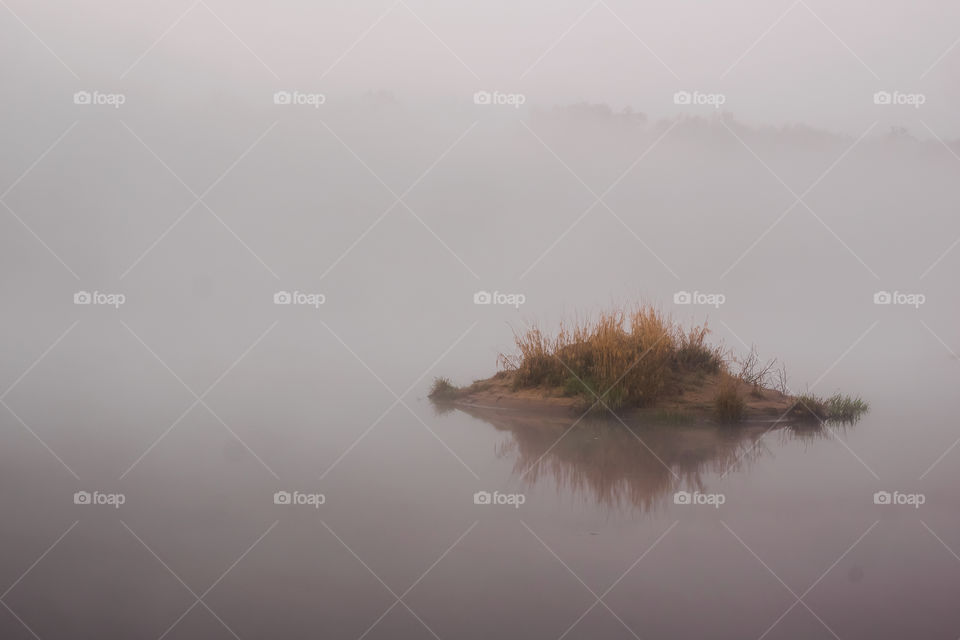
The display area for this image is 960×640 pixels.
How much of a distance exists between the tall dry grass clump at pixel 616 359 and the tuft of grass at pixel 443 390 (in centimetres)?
53

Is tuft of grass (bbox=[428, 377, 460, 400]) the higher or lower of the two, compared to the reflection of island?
higher

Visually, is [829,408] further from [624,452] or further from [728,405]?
[624,452]

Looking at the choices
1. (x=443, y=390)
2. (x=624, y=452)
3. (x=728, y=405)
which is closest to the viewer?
(x=624, y=452)

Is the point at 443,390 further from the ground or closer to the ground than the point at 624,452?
further from the ground

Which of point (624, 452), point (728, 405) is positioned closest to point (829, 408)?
point (728, 405)

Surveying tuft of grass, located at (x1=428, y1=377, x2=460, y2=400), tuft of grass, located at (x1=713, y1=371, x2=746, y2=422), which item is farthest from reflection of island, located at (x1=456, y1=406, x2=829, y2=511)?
tuft of grass, located at (x1=428, y1=377, x2=460, y2=400)

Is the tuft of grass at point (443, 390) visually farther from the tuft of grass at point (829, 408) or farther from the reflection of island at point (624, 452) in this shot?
the tuft of grass at point (829, 408)

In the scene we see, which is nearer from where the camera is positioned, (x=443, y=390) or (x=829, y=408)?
(x=829, y=408)

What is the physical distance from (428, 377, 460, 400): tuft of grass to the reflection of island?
0.71 meters

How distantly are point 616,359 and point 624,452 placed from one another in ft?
6.08

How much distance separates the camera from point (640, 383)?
6.75m

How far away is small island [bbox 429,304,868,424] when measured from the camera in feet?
21.8

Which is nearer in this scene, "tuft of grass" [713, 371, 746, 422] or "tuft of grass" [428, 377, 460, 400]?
"tuft of grass" [713, 371, 746, 422]

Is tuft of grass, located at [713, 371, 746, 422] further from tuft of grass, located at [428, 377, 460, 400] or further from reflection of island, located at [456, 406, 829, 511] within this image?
tuft of grass, located at [428, 377, 460, 400]
